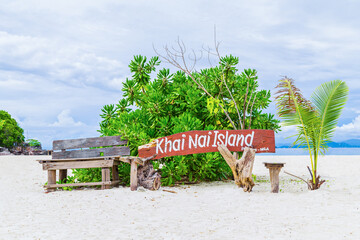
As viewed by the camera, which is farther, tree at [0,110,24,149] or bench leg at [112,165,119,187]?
tree at [0,110,24,149]

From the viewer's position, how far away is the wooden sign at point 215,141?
9.61m

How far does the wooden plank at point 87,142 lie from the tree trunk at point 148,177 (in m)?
1.03

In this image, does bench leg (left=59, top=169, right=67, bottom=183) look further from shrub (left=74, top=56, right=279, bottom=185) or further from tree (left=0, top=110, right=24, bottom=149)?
tree (left=0, top=110, right=24, bottom=149)

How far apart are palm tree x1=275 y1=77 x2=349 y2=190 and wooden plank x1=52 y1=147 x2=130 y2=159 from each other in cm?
459

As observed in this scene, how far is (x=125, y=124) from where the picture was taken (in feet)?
36.7

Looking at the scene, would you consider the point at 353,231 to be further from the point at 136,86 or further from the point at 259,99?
the point at 136,86

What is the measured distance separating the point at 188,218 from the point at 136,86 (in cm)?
675

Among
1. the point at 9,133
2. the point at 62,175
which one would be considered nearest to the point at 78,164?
the point at 62,175

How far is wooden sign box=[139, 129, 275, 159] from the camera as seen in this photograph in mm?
9609

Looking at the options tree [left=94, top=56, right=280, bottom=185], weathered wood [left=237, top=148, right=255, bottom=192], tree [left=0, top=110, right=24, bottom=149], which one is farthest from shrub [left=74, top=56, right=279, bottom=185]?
tree [left=0, top=110, right=24, bottom=149]

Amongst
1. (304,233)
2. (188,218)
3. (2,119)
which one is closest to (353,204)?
(304,233)

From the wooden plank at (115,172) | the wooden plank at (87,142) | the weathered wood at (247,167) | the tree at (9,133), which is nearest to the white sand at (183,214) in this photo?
the weathered wood at (247,167)

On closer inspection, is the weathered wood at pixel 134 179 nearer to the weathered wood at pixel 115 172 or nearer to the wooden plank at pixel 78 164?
the wooden plank at pixel 78 164

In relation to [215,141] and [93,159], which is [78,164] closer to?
[93,159]
